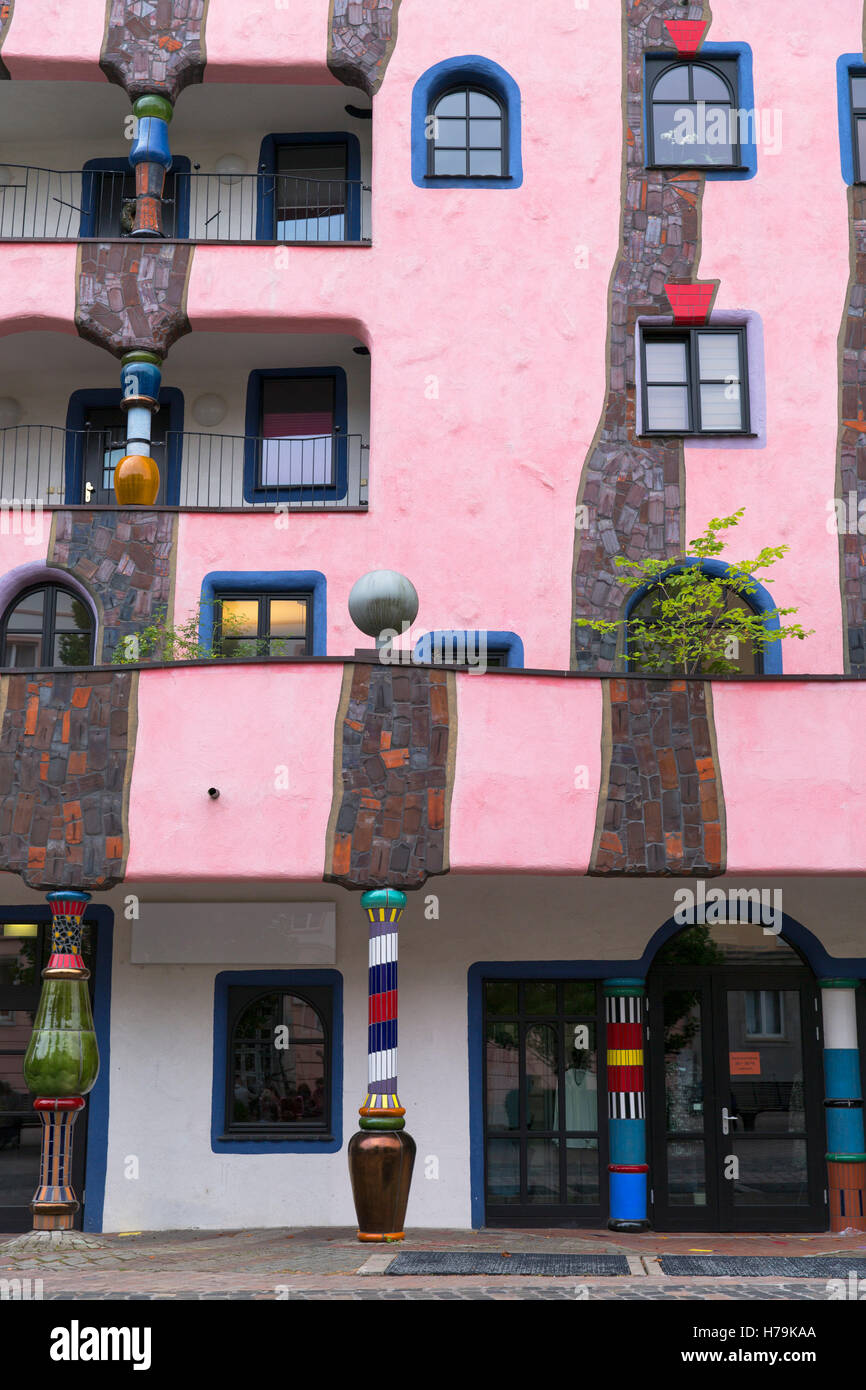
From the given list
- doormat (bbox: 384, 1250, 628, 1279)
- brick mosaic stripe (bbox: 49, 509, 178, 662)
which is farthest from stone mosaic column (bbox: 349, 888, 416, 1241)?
brick mosaic stripe (bbox: 49, 509, 178, 662)

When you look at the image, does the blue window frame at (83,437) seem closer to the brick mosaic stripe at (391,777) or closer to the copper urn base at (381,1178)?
the brick mosaic stripe at (391,777)

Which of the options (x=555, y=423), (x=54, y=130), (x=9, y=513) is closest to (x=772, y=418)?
(x=555, y=423)

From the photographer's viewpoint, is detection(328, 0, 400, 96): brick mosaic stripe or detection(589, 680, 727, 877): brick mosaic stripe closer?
detection(589, 680, 727, 877): brick mosaic stripe

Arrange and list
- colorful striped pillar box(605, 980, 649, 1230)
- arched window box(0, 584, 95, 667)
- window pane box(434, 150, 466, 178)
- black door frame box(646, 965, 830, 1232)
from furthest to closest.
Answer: window pane box(434, 150, 466, 178) < arched window box(0, 584, 95, 667) < black door frame box(646, 965, 830, 1232) < colorful striped pillar box(605, 980, 649, 1230)

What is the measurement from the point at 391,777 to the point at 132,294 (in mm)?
7215

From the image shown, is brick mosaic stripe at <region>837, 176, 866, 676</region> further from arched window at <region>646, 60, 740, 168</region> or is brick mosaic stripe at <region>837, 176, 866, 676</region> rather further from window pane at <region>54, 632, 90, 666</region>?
window pane at <region>54, 632, 90, 666</region>

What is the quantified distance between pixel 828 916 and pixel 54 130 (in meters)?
13.5

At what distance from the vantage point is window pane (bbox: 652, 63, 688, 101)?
1848 cm

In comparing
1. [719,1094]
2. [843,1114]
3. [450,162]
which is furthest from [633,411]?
[843,1114]

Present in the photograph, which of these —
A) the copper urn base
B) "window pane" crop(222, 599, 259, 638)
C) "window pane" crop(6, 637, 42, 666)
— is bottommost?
the copper urn base

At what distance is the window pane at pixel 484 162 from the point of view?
18391 millimetres

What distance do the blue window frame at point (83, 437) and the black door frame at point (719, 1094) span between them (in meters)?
8.21

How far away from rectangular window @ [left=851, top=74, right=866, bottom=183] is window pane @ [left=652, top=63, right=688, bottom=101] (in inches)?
77.9

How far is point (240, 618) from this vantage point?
1727 cm
